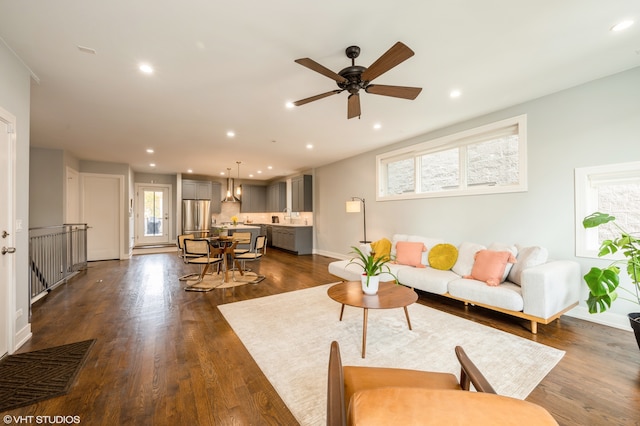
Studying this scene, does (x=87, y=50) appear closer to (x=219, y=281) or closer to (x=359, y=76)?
(x=359, y=76)

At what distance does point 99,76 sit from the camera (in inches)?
110

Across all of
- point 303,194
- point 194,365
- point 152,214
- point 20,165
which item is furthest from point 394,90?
point 152,214

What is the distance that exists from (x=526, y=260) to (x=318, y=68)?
3.22 m

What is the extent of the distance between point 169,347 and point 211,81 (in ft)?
9.23

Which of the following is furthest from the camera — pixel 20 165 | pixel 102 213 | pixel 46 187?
pixel 102 213

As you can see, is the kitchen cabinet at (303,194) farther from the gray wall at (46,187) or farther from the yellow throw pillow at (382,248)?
the gray wall at (46,187)

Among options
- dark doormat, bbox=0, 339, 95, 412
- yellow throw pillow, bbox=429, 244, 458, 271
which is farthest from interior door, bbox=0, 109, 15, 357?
yellow throw pillow, bbox=429, 244, 458, 271

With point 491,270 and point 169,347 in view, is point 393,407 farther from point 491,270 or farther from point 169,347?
point 491,270

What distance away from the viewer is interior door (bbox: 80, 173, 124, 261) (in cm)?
690


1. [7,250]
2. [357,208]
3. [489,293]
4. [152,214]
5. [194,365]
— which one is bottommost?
[194,365]

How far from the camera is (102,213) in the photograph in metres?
7.07

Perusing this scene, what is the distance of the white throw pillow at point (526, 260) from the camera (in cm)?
303

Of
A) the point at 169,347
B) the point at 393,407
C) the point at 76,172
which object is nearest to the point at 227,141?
the point at 169,347

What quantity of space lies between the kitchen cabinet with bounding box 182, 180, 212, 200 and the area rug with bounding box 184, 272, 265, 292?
507 cm
